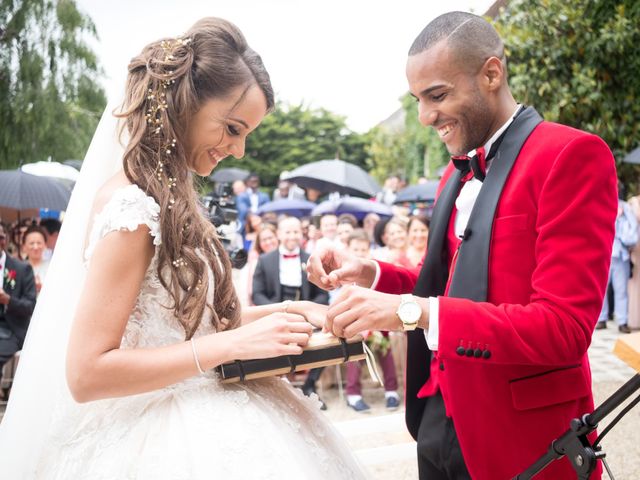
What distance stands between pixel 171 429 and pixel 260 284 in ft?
16.9

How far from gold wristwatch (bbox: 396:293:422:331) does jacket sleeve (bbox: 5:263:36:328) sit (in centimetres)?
504

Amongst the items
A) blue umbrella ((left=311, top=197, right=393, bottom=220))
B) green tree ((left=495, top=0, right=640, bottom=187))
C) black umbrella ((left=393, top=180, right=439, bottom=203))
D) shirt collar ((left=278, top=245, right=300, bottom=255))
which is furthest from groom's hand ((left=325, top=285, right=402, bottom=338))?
black umbrella ((left=393, top=180, right=439, bottom=203))

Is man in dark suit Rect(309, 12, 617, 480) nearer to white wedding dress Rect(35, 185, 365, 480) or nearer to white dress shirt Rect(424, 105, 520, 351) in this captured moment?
white dress shirt Rect(424, 105, 520, 351)

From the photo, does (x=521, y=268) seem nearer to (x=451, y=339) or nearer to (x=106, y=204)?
(x=451, y=339)

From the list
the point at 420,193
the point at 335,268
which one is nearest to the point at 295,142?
the point at 420,193

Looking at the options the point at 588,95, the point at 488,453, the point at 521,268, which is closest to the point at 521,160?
the point at 521,268

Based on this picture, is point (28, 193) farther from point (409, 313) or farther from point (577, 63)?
point (409, 313)

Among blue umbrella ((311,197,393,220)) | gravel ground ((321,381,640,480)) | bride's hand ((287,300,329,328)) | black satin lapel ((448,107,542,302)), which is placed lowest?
gravel ground ((321,381,640,480))

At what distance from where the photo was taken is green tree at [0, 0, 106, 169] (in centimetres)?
1697

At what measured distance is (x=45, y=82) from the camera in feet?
58.0

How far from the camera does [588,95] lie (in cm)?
840

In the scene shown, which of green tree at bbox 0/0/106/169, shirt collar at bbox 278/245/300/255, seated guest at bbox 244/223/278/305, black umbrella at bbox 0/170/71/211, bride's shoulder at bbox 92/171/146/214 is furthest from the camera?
green tree at bbox 0/0/106/169

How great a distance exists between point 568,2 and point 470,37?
7.18 meters

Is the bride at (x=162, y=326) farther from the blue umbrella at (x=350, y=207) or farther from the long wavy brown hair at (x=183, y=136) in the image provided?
the blue umbrella at (x=350, y=207)
